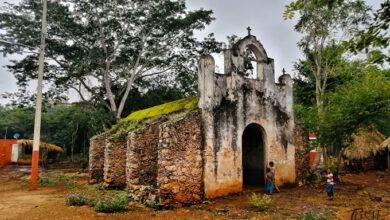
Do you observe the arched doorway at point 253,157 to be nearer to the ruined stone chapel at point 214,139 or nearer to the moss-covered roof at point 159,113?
the ruined stone chapel at point 214,139

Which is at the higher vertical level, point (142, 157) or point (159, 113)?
point (159, 113)

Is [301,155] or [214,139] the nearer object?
[214,139]

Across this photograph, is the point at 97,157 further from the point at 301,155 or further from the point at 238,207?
the point at 301,155

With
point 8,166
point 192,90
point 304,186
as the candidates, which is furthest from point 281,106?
point 8,166

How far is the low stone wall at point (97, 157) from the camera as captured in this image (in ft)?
56.6

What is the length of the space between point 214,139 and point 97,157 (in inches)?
313

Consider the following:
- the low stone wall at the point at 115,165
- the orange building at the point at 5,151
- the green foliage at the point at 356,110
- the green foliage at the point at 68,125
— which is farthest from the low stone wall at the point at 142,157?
the orange building at the point at 5,151

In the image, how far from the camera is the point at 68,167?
2742cm

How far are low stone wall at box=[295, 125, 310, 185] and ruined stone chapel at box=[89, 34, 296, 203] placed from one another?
0.38m

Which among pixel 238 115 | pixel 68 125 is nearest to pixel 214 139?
pixel 238 115

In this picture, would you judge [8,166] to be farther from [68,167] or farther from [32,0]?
[32,0]

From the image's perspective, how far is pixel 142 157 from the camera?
523 inches

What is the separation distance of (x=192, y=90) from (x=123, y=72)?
205 inches

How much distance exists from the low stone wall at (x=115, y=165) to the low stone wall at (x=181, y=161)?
4627 mm
